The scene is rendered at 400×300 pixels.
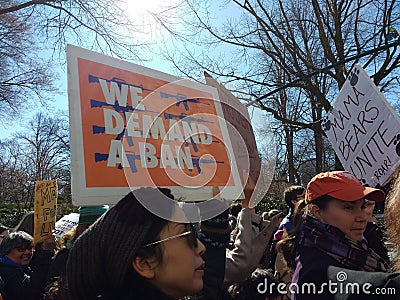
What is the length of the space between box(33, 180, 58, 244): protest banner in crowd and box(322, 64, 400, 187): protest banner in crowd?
263 cm

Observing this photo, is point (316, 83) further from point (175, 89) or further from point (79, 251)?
point (79, 251)

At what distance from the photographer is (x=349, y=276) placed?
1473 millimetres

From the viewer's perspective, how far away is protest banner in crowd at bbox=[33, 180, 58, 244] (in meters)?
3.38

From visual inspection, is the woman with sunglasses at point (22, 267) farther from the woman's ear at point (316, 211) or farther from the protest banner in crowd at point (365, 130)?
the protest banner in crowd at point (365, 130)

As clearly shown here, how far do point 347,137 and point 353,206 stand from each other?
1773 millimetres

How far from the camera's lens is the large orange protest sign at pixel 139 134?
192 cm

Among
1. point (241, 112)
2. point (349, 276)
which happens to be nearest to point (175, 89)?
point (241, 112)

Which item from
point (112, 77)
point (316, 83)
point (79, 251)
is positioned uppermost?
point (316, 83)

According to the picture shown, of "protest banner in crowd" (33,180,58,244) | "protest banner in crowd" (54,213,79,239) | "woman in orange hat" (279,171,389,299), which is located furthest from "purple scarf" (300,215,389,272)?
"protest banner in crowd" (54,213,79,239)

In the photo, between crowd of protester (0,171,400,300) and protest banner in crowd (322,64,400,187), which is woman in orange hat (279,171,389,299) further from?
protest banner in crowd (322,64,400,187)

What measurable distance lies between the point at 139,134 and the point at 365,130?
Answer: 2194mm

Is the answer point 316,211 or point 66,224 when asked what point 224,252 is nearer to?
point 316,211

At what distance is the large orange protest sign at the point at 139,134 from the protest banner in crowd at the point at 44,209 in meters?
1.74

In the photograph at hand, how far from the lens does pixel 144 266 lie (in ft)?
4.71
